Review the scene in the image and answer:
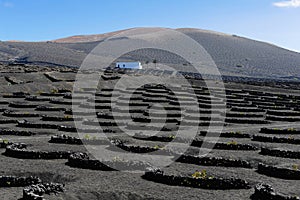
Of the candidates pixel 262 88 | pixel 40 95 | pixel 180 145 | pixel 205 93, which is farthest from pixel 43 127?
pixel 262 88

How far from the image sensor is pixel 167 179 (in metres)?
22.9

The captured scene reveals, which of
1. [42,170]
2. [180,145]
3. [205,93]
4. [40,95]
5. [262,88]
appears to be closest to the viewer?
[42,170]

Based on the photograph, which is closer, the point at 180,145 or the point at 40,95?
the point at 180,145

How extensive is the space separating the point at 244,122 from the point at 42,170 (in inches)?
1195

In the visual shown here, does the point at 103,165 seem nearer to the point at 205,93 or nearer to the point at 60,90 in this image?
the point at 60,90

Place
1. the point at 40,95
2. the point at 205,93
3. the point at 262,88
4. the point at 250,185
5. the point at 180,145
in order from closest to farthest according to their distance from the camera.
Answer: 1. the point at 250,185
2. the point at 180,145
3. the point at 40,95
4. the point at 205,93
5. the point at 262,88

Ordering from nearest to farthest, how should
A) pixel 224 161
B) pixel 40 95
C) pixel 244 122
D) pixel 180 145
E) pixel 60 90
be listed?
pixel 224 161 → pixel 180 145 → pixel 244 122 → pixel 40 95 → pixel 60 90

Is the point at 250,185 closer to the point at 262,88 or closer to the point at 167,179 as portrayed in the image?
the point at 167,179

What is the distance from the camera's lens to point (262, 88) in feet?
351

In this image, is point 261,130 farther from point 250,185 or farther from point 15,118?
point 15,118

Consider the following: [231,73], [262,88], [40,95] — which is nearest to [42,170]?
[40,95]

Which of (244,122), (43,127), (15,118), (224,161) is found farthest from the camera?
(244,122)

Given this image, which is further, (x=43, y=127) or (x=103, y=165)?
(x=43, y=127)

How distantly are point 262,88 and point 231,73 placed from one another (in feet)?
286
